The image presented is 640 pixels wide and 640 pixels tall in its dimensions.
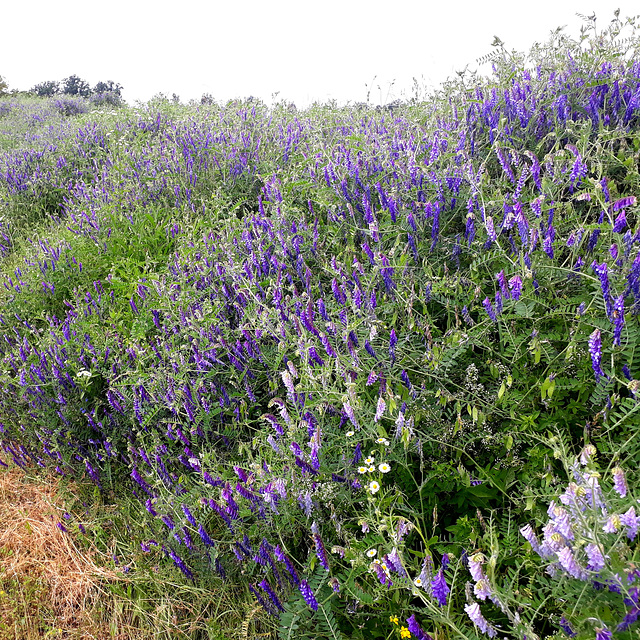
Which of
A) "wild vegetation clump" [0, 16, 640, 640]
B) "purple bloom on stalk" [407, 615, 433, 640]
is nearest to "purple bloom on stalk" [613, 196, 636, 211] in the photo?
"wild vegetation clump" [0, 16, 640, 640]

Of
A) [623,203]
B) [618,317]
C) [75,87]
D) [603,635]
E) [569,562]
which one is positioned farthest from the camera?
[75,87]

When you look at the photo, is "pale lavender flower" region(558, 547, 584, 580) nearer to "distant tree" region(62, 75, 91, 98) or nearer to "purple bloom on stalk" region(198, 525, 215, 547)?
"purple bloom on stalk" region(198, 525, 215, 547)

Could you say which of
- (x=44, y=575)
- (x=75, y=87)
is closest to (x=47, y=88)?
(x=75, y=87)

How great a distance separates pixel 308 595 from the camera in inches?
59.1

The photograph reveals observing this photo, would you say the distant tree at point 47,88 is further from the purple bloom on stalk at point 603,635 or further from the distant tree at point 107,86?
the purple bloom on stalk at point 603,635

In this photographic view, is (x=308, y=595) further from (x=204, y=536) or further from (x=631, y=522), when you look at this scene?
(x=631, y=522)

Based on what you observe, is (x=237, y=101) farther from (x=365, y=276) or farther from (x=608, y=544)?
(x=608, y=544)

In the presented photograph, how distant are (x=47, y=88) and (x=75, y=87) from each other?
64.1 inches

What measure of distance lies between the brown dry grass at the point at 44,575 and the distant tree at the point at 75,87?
21.3 metres

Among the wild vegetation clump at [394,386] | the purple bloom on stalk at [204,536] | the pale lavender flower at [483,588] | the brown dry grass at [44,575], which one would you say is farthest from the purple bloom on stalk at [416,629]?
the brown dry grass at [44,575]

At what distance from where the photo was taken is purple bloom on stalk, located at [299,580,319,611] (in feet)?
4.90

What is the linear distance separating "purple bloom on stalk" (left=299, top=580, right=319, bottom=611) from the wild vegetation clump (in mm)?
11

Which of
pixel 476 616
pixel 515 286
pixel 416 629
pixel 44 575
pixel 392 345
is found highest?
pixel 515 286

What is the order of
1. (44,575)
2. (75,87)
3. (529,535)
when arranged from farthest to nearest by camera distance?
(75,87) → (44,575) → (529,535)
